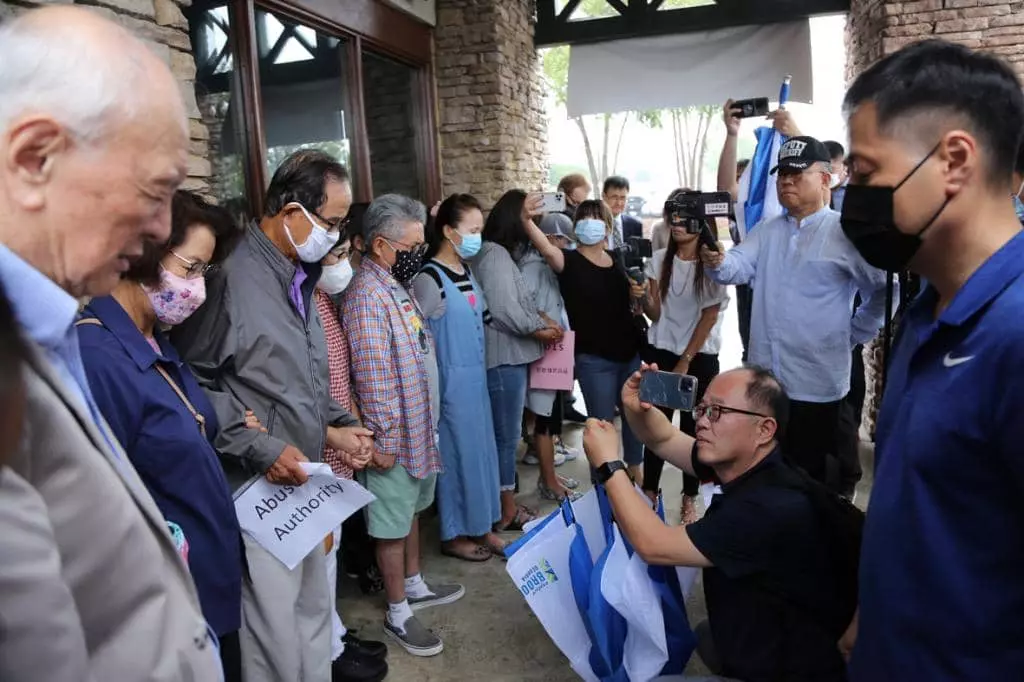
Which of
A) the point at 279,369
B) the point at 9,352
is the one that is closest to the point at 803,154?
the point at 279,369

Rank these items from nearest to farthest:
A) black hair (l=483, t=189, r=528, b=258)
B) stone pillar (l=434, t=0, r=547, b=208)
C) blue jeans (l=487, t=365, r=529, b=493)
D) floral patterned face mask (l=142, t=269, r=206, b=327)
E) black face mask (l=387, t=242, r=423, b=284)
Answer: floral patterned face mask (l=142, t=269, r=206, b=327), black face mask (l=387, t=242, r=423, b=284), blue jeans (l=487, t=365, r=529, b=493), black hair (l=483, t=189, r=528, b=258), stone pillar (l=434, t=0, r=547, b=208)

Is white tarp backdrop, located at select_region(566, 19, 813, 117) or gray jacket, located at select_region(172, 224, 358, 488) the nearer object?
gray jacket, located at select_region(172, 224, 358, 488)

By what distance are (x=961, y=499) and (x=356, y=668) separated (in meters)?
2.16

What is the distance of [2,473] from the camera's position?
1.84 feet

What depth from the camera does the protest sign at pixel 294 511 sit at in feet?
6.30

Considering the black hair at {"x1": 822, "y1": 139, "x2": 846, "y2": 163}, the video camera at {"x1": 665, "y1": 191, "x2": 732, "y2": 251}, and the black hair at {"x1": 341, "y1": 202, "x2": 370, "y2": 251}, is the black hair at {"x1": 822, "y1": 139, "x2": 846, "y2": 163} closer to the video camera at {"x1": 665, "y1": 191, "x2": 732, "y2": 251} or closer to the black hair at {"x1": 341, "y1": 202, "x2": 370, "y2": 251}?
the video camera at {"x1": 665, "y1": 191, "x2": 732, "y2": 251}

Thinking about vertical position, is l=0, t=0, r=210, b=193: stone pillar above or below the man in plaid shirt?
above

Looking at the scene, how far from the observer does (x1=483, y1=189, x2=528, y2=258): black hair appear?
3754mm

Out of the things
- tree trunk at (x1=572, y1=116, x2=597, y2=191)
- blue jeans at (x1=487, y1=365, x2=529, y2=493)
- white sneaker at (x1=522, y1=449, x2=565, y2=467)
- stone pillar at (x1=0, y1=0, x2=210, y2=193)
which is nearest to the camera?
stone pillar at (x1=0, y1=0, x2=210, y2=193)

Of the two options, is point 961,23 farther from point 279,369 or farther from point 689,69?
point 279,369

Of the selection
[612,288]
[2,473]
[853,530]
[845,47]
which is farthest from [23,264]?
[845,47]

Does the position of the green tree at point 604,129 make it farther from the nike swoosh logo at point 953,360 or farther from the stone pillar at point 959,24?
the nike swoosh logo at point 953,360

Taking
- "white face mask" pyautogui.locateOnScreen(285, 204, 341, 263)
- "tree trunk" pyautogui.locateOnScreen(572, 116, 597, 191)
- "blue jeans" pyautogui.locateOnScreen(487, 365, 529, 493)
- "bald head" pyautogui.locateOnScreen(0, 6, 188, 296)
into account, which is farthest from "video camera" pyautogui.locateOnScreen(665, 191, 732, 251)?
"tree trunk" pyautogui.locateOnScreen(572, 116, 597, 191)

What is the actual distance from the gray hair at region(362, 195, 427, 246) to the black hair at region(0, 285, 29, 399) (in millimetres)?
2315
